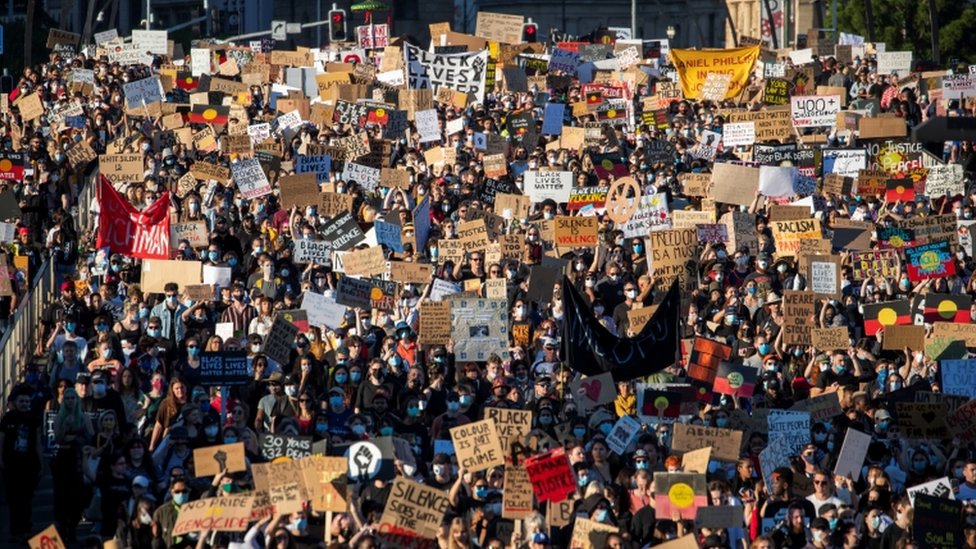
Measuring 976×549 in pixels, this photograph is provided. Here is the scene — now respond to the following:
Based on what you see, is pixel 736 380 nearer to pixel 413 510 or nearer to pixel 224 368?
pixel 224 368

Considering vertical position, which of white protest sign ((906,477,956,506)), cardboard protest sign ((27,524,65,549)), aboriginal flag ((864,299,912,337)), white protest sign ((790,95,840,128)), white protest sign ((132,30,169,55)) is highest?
white protest sign ((132,30,169,55))

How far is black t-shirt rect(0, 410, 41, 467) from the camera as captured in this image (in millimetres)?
16547

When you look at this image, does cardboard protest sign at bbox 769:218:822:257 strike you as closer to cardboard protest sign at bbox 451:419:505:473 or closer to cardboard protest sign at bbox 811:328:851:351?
cardboard protest sign at bbox 811:328:851:351

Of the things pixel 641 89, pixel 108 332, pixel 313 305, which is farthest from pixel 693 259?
pixel 641 89

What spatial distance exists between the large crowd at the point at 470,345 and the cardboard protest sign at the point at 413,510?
0.38 ft

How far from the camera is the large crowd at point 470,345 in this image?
50.6ft

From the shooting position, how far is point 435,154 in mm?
27156

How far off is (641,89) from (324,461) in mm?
18213

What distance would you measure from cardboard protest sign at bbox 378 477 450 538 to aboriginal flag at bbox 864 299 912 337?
6.88m

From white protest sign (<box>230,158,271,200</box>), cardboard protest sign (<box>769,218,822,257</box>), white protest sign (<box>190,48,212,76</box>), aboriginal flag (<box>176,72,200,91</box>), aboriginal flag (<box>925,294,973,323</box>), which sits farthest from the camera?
white protest sign (<box>190,48,212,76</box>)

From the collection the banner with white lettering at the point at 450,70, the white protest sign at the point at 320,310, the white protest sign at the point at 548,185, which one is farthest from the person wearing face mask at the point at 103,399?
the banner with white lettering at the point at 450,70

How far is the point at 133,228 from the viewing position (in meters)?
21.9

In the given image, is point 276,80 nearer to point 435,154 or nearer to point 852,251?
point 435,154

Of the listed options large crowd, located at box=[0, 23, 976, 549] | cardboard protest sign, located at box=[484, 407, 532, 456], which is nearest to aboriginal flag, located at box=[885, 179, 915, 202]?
large crowd, located at box=[0, 23, 976, 549]
